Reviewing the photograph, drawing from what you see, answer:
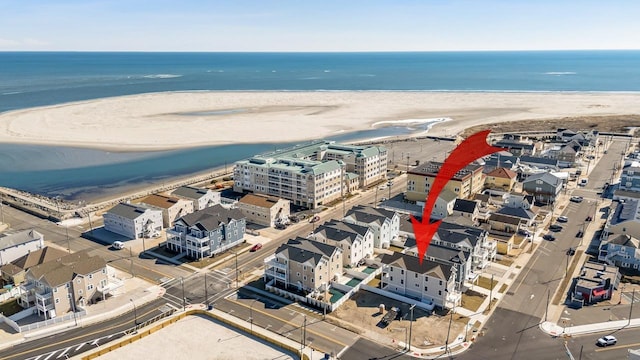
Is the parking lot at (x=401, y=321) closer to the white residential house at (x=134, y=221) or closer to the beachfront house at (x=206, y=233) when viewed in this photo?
the beachfront house at (x=206, y=233)

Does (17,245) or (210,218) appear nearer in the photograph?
(17,245)

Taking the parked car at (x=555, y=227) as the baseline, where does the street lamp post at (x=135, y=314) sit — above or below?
below

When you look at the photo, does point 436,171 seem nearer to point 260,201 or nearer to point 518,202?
point 518,202

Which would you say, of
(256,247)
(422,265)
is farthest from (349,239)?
(256,247)

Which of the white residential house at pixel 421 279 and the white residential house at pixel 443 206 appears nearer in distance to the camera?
the white residential house at pixel 421 279

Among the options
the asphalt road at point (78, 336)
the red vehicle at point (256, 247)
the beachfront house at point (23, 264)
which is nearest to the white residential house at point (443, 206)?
the red vehicle at point (256, 247)

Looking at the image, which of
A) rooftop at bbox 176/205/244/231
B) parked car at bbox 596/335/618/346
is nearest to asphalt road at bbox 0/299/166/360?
rooftop at bbox 176/205/244/231
